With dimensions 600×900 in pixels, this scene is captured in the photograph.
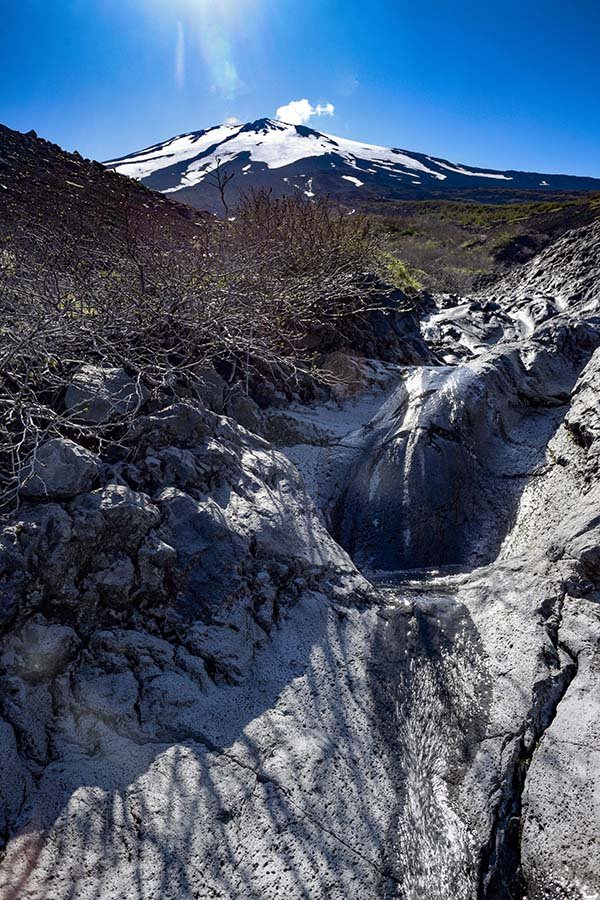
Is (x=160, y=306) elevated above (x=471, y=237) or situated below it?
below

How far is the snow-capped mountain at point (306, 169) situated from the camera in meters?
38.0

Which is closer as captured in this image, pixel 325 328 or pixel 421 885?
pixel 421 885

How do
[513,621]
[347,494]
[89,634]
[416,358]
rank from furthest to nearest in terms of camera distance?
[416,358] → [347,494] → [513,621] → [89,634]

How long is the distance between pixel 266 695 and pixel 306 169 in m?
51.8

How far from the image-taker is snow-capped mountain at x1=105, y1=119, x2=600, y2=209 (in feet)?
125

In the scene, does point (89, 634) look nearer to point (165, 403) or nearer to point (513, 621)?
point (165, 403)

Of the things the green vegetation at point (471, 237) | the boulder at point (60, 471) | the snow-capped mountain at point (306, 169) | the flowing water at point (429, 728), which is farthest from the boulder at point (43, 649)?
the snow-capped mountain at point (306, 169)

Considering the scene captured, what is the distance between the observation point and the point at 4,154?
11469 millimetres

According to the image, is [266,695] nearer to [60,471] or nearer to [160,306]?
[60,471]

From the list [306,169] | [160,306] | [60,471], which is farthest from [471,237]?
[306,169]

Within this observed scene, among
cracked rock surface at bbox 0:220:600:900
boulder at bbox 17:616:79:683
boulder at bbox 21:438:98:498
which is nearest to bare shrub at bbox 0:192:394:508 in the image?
boulder at bbox 21:438:98:498

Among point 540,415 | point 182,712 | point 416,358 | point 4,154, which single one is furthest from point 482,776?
point 4,154

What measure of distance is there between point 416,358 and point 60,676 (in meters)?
5.31

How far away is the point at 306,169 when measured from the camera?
4722 centimetres
